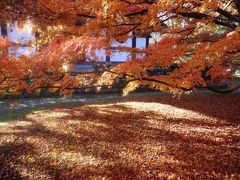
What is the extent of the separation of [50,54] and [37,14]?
1.42 meters

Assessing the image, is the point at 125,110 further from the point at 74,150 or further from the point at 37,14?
the point at 37,14

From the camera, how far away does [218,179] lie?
7.15 meters

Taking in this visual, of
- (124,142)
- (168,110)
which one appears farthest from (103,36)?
(168,110)

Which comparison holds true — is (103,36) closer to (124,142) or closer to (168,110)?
(124,142)

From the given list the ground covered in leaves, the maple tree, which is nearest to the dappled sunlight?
the ground covered in leaves

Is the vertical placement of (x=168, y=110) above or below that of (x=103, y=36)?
below

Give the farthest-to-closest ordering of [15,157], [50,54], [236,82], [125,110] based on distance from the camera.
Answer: [236,82], [125,110], [15,157], [50,54]

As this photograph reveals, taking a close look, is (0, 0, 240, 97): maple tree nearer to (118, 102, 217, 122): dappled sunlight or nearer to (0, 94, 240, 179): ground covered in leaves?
(0, 94, 240, 179): ground covered in leaves

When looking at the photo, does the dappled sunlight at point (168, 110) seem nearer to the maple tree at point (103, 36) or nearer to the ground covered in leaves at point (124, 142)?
the ground covered in leaves at point (124, 142)

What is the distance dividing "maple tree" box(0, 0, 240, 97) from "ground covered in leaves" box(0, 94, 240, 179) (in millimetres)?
2008

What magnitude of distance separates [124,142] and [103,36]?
419 cm

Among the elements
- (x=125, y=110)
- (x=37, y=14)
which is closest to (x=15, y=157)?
(x=37, y=14)

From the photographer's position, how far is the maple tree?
650 centimetres

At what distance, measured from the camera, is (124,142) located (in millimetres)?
9945
